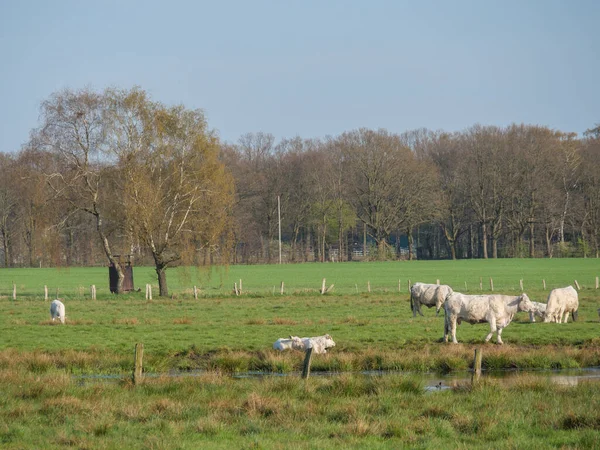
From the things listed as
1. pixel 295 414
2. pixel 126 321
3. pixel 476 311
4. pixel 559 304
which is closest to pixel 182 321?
pixel 126 321

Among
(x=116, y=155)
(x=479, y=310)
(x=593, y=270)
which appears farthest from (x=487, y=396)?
(x=593, y=270)

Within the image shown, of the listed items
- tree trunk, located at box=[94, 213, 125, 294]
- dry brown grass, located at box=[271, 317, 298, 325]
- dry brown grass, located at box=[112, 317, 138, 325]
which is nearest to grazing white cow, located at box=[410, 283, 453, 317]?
dry brown grass, located at box=[271, 317, 298, 325]

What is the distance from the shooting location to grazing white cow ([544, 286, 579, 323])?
111ft

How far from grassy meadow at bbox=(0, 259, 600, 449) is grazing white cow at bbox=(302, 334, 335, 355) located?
55cm

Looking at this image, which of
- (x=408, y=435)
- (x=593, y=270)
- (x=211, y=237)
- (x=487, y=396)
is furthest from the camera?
(x=593, y=270)

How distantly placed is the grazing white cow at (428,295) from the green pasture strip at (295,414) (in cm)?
1839

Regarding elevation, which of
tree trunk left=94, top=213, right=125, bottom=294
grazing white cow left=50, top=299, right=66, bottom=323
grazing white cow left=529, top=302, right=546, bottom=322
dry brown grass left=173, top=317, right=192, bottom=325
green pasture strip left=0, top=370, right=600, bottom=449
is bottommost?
green pasture strip left=0, top=370, right=600, bottom=449

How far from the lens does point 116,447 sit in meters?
13.4

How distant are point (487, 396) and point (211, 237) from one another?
37800mm

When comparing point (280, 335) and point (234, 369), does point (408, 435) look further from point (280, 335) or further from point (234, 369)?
point (280, 335)

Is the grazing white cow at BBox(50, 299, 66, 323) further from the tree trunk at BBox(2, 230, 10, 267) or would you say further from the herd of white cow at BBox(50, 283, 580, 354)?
the tree trunk at BBox(2, 230, 10, 267)

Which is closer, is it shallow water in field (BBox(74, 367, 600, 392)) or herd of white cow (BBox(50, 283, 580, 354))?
shallow water in field (BBox(74, 367, 600, 392))

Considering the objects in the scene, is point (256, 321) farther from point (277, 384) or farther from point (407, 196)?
point (407, 196)

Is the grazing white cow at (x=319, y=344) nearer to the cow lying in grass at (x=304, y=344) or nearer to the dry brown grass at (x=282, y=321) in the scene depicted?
the cow lying in grass at (x=304, y=344)
